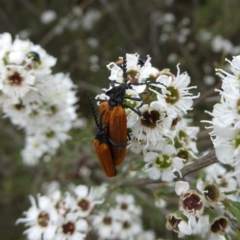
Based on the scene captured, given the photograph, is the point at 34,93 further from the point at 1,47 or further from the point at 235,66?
the point at 235,66

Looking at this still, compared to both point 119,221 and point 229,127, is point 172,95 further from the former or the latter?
point 119,221

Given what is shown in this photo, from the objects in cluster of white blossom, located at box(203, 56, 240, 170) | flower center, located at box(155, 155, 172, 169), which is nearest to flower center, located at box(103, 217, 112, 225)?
flower center, located at box(155, 155, 172, 169)

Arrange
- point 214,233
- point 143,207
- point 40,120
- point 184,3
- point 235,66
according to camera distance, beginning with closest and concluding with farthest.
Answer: point 235,66 → point 214,233 → point 40,120 → point 143,207 → point 184,3

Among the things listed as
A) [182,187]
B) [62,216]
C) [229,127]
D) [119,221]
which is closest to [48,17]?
[119,221]

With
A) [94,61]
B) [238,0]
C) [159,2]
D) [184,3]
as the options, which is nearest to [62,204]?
[94,61]

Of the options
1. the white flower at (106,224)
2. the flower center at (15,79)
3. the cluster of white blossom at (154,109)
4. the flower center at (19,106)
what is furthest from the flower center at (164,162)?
the white flower at (106,224)

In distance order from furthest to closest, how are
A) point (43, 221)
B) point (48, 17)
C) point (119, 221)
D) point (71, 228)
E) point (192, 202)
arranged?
point (48, 17)
point (119, 221)
point (43, 221)
point (71, 228)
point (192, 202)

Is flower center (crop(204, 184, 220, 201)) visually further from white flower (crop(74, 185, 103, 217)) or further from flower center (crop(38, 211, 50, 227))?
flower center (crop(38, 211, 50, 227))
